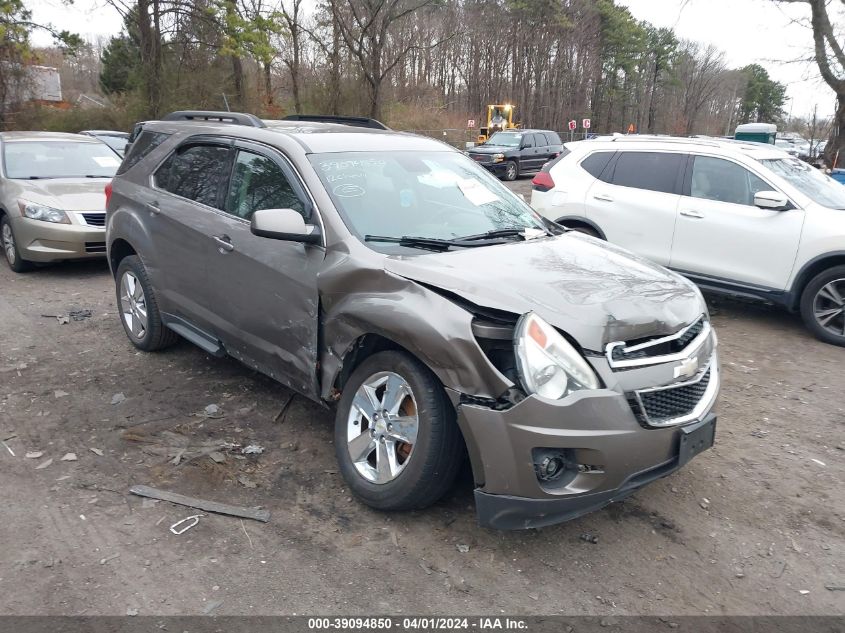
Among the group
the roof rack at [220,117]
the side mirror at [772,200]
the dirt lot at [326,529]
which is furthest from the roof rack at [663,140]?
the roof rack at [220,117]

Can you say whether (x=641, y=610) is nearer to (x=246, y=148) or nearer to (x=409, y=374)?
(x=409, y=374)

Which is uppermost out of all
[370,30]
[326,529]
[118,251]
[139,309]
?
[370,30]

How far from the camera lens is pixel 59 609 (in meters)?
2.72

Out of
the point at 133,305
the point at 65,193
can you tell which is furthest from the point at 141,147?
the point at 65,193

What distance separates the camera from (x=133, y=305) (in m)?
5.58

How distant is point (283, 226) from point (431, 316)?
105cm

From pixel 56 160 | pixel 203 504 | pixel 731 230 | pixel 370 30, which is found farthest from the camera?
pixel 370 30

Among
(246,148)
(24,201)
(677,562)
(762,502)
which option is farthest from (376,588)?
(24,201)

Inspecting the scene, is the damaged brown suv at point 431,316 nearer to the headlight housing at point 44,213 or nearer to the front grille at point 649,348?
the front grille at point 649,348

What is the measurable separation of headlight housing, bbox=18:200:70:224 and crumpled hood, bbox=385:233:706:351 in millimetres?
6234

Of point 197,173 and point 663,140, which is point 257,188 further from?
point 663,140

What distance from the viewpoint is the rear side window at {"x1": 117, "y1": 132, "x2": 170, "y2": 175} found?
5355 millimetres

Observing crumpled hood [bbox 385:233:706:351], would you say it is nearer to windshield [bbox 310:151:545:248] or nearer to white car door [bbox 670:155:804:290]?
windshield [bbox 310:151:545:248]

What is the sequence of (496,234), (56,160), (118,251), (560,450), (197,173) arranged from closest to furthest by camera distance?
(560,450) → (496,234) → (197,173) → (118,251) → (56,160)
